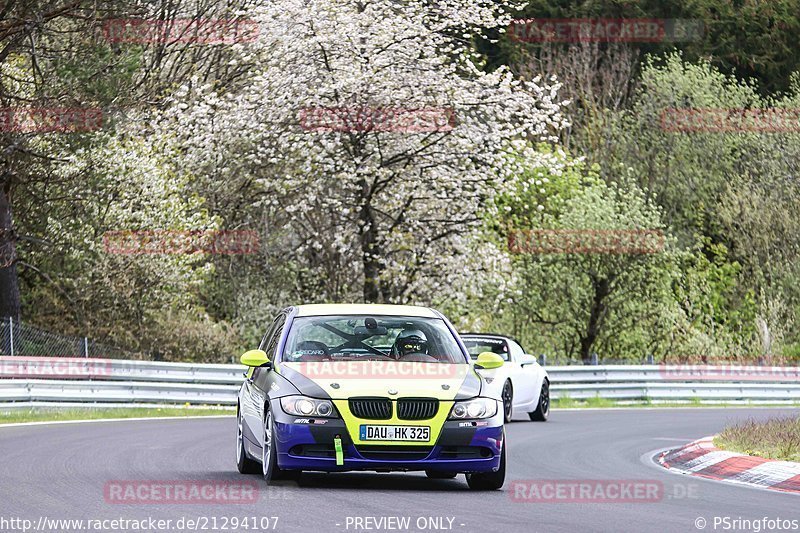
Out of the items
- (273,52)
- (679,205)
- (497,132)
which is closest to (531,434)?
(497,132)

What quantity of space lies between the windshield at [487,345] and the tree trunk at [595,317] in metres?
15.2

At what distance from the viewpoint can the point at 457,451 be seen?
492 inches

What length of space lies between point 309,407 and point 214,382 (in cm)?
1886

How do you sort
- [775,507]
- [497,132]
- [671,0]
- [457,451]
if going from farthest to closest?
[671,0] < [497,132] < [457,451] < [775,507]

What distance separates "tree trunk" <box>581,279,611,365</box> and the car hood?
92.0 feet

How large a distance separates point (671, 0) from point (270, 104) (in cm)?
3504

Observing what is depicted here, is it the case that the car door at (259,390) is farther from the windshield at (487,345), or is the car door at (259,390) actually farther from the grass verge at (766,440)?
the windshield at (487,345)

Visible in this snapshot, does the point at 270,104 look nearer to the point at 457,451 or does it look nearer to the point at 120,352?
the point at 120,352

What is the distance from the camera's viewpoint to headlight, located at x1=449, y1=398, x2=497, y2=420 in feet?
41.0

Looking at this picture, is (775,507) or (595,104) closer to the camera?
(775,507)

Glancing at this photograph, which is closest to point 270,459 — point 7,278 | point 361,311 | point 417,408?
point 417,408

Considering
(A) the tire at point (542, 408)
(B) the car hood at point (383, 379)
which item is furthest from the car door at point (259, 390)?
(A) the tire at point (542, 408)

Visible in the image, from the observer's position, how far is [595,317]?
4125 centimetres

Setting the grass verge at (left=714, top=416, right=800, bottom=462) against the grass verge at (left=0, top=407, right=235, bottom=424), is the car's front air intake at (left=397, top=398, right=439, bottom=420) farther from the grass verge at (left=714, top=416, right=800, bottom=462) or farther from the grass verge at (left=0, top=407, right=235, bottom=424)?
the grass verge at (left=0, top=407, right=235, bottom=424)
